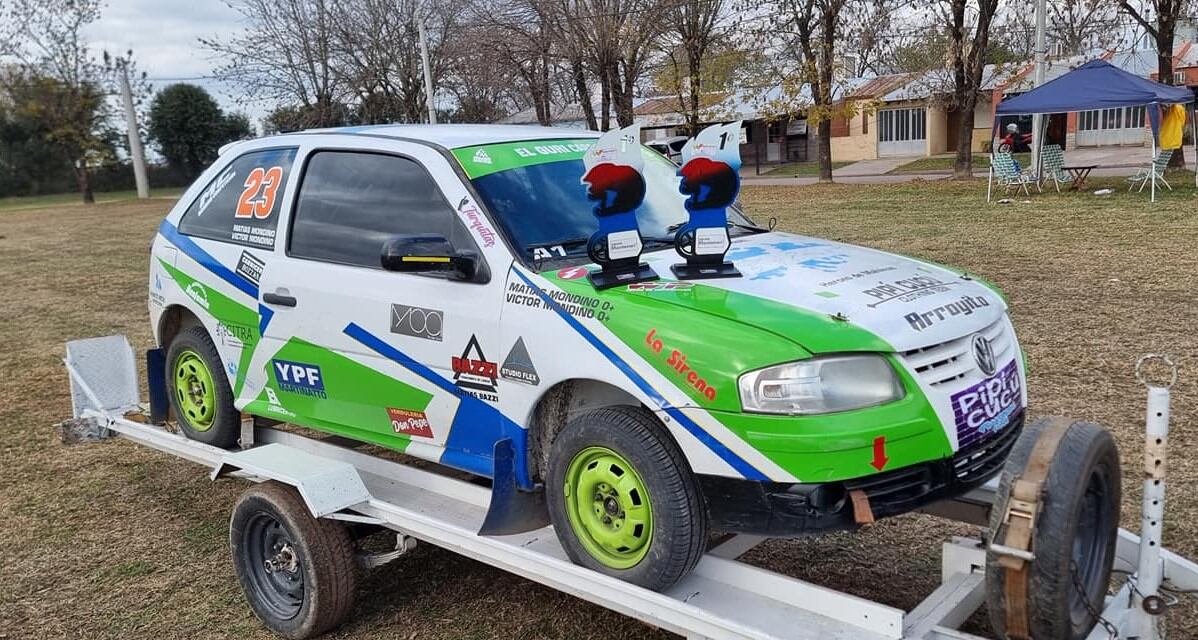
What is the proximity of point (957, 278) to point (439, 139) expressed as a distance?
2.17 meters

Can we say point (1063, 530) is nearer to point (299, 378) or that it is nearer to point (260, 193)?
point (299, 378)

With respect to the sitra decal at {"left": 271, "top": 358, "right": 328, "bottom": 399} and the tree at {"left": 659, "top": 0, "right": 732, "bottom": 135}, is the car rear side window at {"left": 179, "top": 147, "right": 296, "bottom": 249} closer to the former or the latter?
the sitra decal at {"left": 271, "top": 358, "right": 328, "bottom": 399}

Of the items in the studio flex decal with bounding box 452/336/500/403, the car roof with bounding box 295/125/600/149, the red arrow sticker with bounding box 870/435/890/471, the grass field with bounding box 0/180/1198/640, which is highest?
the car roof with bounding box 295/125/600/149

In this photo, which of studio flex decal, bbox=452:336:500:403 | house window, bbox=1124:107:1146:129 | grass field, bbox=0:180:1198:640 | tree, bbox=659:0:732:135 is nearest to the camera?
studio flex decal, bbox=452:336:500:403

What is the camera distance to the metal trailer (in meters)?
2.91

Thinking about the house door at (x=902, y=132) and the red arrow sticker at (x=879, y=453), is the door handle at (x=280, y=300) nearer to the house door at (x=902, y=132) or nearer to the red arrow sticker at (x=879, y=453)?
the red arrow sticker at (x=879, y=453)

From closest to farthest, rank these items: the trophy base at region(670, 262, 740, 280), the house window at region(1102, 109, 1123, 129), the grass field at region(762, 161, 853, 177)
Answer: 1. the trophy base at region(670, 262, 740, 280)
2. the grass field at region(762, 161, 853, 177)
3. the house window at region(1102, 109, 1123, 129)

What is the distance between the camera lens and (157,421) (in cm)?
561

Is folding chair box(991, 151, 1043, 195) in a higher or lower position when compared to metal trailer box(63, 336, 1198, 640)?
higher

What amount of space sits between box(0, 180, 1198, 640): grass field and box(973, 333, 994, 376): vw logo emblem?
1.29m

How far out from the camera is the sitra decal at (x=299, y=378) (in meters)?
4.35

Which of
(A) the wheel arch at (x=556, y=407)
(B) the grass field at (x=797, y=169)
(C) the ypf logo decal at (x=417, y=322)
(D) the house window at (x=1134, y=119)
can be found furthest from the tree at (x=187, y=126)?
(A) the wheel arch at (x=556, y=407)

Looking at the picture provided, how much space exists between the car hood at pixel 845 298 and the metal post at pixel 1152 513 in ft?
2.01

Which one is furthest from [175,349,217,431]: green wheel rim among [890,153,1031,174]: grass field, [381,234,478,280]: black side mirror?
[890,153,1031,174]: grass field
